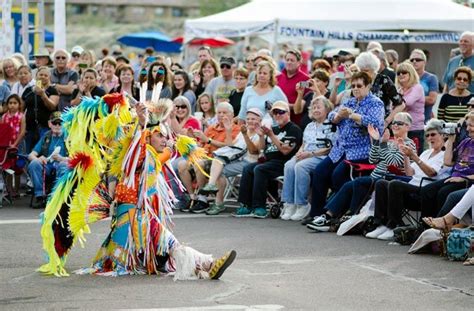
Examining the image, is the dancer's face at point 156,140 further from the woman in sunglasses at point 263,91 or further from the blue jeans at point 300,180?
the woman in sunglasses at point 263,91

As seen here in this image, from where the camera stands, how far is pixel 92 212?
10266mm

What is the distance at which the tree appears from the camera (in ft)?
198

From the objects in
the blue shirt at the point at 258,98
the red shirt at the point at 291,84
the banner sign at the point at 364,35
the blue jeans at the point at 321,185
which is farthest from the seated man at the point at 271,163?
the banner sign at the point at 364,35

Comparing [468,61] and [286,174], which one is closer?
[286,174]

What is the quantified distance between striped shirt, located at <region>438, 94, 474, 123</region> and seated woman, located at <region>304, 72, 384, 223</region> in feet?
3.99

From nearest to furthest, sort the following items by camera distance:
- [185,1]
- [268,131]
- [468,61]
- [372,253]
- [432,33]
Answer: [372,253]
[268,131]
[468,61]
[432,33]
[185,1]

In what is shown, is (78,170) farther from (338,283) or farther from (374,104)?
(374,104)

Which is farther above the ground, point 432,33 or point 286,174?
point 432,33

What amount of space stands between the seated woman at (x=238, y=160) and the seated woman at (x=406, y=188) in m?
2.64

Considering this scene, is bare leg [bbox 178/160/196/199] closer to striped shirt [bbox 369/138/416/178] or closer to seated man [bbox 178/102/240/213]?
seated man [bbox 178/102/240/213]

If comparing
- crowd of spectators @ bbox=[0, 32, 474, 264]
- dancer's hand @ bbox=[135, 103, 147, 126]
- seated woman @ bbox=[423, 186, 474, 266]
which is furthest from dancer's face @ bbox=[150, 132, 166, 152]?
seated woman @ bbox=[423, 186, 474, 266]

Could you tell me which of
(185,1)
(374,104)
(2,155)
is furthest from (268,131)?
(185,1)

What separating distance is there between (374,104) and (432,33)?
327 inches

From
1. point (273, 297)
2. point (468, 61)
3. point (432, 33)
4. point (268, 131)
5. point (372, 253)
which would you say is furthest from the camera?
point (432, 33)
